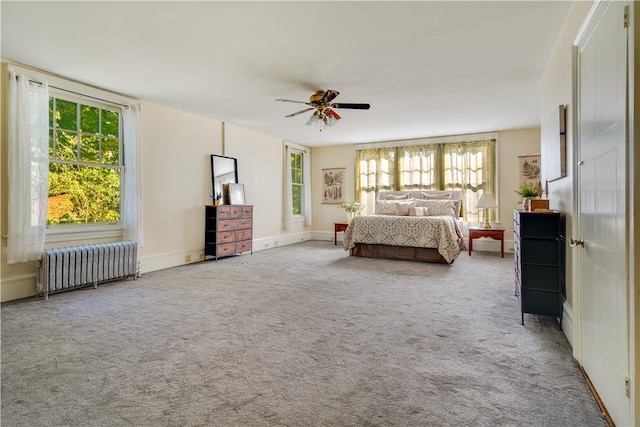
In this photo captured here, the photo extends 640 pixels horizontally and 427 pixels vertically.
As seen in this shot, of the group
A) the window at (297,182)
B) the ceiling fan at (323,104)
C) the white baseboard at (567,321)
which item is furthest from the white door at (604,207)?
the window at (297,182)

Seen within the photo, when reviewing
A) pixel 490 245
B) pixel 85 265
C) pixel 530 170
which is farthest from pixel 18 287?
pixel 530 170

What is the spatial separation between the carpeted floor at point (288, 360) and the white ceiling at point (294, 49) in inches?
101

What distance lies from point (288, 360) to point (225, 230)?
4.00 m

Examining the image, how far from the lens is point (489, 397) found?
65.6 inches

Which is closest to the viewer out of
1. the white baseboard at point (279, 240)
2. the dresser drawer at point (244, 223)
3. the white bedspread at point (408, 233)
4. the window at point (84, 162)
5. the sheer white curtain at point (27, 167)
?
the sheer white curtain at point (27, 167)

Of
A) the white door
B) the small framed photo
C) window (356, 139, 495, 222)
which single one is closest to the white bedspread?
window (356, 139, 495, 222)

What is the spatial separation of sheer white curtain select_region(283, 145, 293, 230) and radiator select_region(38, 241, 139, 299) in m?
3.96

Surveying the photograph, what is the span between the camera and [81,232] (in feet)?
13.4

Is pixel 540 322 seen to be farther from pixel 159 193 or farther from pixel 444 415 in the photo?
pixel 159 193

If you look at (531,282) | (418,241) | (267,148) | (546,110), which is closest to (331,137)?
(267,148)

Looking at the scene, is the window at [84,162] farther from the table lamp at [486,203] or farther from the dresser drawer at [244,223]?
the table lamp at [486,203]

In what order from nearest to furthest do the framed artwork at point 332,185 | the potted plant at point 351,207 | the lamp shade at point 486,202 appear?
1. the lamp shade at point 486,202
2. the potted plant at point 351,207
3. the framed artwork at point 332,185

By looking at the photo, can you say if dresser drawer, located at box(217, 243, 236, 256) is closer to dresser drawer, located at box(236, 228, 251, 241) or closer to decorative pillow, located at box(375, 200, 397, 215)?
dresser drawer, located at box(236, 228, 251, 241)

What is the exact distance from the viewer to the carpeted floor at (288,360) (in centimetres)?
155
